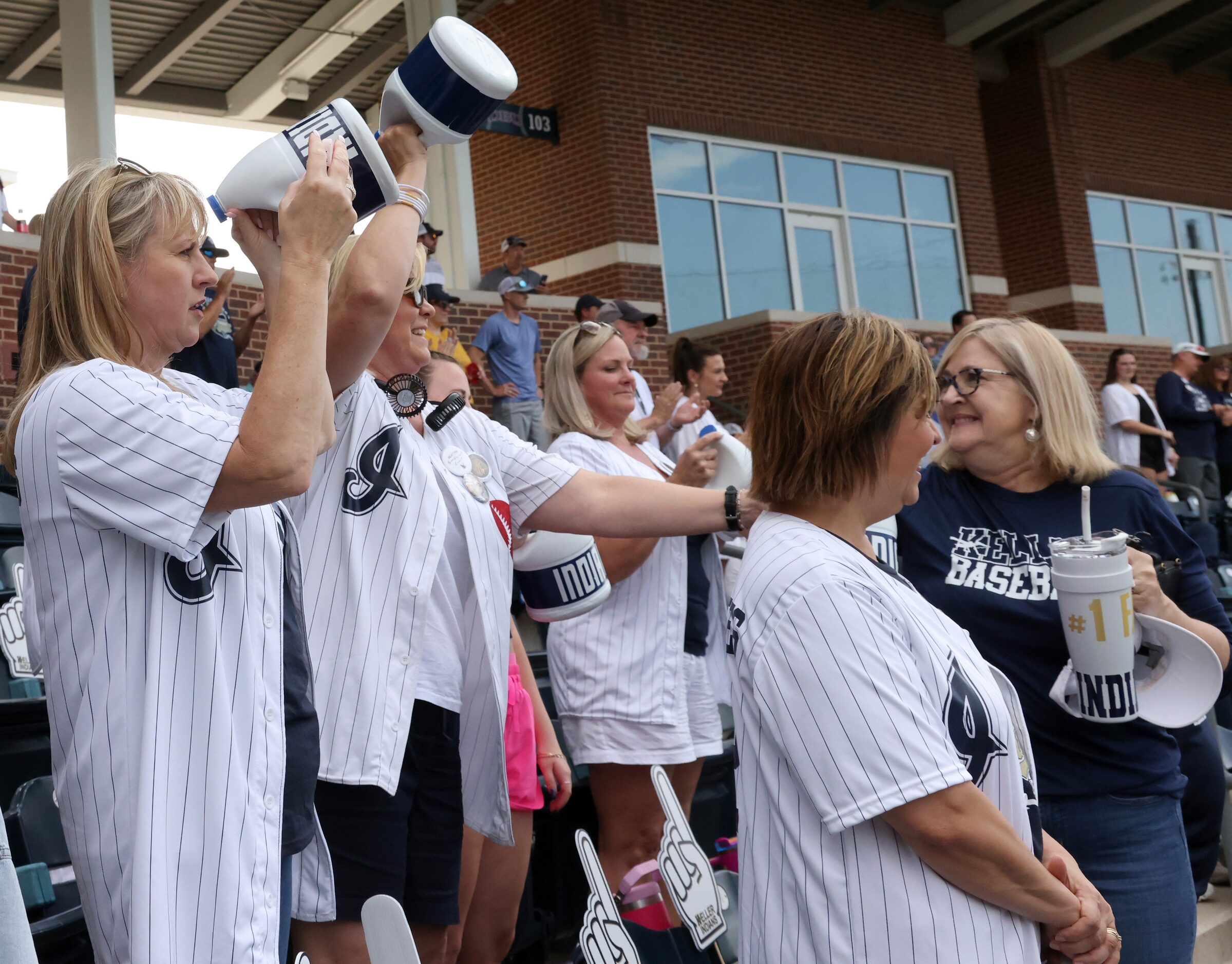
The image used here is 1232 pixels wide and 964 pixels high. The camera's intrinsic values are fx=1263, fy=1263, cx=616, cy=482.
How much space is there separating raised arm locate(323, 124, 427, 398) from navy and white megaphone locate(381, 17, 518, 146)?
13 cm

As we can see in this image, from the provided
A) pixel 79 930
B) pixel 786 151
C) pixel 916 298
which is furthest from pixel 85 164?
pixel 916 298

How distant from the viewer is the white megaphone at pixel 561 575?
9.85 feet

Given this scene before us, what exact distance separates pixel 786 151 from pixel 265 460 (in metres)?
14.3

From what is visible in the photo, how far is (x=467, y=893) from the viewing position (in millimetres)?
2639

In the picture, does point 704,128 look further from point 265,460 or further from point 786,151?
point 265,460

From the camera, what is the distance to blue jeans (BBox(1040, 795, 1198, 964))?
7.66 ft

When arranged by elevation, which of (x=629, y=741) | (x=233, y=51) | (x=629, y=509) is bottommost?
(x=629, y=741)

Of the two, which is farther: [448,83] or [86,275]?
[448,83]

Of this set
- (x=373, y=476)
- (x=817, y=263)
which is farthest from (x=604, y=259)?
(x=373, y=476)

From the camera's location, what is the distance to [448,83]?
86.3 inches

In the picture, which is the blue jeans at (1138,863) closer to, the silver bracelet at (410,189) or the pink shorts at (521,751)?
the pink shorts at (521,751)

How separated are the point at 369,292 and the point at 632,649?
6.03 feet

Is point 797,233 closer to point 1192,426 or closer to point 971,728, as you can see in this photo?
point 1192,426

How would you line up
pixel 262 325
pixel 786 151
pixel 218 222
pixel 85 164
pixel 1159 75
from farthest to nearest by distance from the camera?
pixel 1159 75
pixel 786 151
pixel 262 325
pixel 218 222
pixel 85 164
